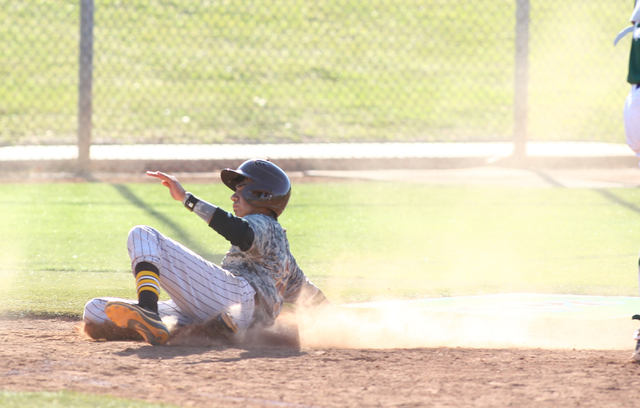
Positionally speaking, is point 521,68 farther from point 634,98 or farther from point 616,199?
point 634,98

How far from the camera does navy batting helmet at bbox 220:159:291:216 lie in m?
4.05

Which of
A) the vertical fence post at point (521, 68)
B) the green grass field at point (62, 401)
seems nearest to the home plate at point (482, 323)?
the green grass field at point (62, 401)

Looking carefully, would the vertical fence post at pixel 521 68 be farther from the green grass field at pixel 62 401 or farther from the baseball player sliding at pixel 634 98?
the green grass field at pixel 62 401

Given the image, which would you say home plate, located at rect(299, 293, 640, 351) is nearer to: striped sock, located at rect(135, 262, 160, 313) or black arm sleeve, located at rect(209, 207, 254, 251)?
black arm sleeve, located at rect(209, 207, 254, 251)

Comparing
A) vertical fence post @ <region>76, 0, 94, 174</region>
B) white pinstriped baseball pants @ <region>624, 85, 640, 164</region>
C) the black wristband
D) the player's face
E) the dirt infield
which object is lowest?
the dirt infield

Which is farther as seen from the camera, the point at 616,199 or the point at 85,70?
the point at 85,70

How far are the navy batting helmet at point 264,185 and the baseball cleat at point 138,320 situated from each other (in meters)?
0.75

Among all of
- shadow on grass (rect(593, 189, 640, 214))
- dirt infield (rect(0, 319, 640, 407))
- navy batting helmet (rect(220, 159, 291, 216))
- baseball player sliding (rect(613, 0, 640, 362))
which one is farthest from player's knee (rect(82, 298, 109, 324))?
shadow on grass (rect(593, 189, 640, 214))

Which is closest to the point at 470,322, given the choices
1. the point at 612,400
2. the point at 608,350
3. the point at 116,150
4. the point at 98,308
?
the point at 608,350

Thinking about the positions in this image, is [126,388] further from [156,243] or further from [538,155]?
[538,155]

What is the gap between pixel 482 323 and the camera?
4.41 metres

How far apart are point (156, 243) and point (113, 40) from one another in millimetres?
13538

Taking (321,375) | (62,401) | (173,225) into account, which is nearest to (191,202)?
(321,375)

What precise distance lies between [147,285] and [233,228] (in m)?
0.44
